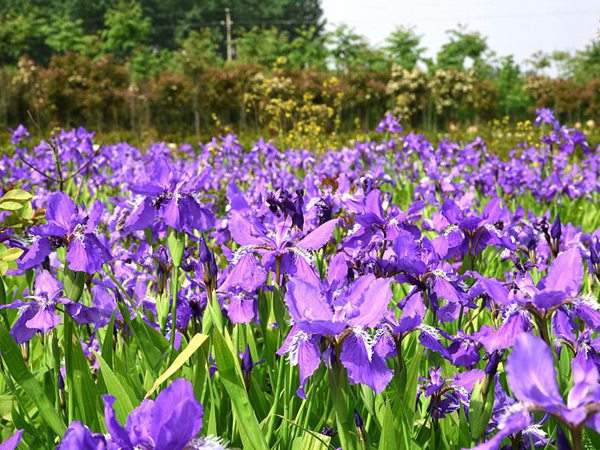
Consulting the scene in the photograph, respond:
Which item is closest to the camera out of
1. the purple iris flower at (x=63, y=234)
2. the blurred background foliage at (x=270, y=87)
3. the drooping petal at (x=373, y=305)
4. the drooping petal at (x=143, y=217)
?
the drooping petal at (x=373, y=305)

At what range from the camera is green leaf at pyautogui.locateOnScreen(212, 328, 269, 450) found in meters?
1.40

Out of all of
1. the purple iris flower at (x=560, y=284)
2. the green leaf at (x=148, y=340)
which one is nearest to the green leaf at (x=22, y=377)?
the green leaf at (x=148, y=340)

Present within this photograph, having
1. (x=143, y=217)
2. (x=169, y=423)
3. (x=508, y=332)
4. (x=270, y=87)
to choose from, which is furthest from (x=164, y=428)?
(x=270, y=87)

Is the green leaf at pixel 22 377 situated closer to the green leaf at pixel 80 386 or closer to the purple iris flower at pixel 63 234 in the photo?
the green leaf at pixel 80 386

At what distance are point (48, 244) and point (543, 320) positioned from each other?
1.30m

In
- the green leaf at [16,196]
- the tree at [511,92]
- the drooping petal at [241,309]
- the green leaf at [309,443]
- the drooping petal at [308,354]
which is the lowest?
the tree at [511,92]

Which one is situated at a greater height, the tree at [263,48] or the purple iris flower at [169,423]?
the purple iris flower at [169,423]

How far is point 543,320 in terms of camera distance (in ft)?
4.01

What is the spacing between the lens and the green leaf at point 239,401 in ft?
4.60

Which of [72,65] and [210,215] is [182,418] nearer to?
[210,215]

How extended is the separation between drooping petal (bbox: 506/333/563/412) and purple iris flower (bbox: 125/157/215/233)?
1333 mm

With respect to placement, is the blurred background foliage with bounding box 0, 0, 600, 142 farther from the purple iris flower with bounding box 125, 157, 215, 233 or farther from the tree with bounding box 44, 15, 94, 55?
the purple iris flower with bounding box 125, 157, 215, 233

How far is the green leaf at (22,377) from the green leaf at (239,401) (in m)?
0.48

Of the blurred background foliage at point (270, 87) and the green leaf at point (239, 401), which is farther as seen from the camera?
the blurred background foliage at point (270, 87)
